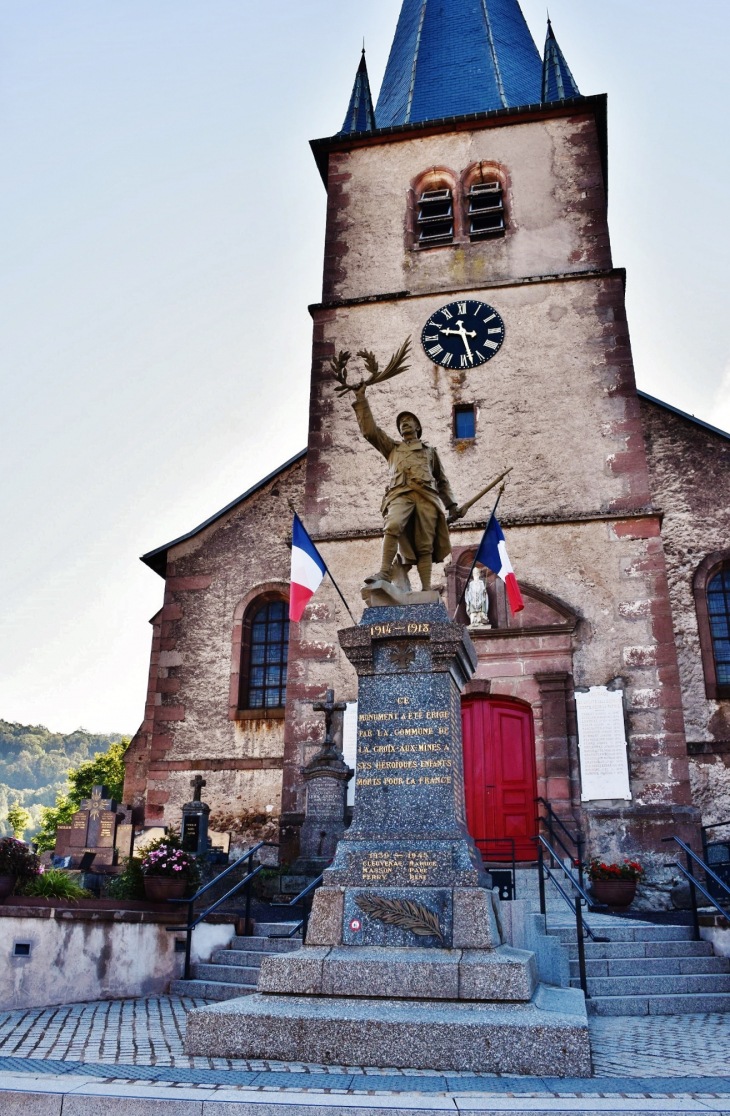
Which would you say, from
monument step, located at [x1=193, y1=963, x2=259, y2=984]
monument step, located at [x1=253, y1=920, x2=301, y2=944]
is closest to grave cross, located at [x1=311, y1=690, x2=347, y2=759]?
monument step, located at [x1=253, y1=920, x2=301, y2=944]

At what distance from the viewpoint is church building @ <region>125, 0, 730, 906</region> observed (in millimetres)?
13000

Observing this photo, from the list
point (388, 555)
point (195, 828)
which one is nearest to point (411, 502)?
point (388, 555)

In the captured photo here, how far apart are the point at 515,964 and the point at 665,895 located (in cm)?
714

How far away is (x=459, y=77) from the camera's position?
64.2 ft

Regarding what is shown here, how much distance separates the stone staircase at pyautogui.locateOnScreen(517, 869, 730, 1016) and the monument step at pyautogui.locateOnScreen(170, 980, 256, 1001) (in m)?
2.68

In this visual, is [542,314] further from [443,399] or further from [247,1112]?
[247,1112]

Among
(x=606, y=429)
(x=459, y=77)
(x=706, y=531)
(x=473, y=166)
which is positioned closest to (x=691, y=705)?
(x=706, y=531)

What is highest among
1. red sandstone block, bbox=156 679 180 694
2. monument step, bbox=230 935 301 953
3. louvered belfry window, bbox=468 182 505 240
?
louvered belfry window, bbox=468 182 505 240

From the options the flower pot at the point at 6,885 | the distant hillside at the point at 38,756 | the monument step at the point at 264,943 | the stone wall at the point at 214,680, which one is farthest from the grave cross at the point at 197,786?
the distant hillside at the point at 38,756

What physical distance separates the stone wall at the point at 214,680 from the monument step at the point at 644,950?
730 centimetres

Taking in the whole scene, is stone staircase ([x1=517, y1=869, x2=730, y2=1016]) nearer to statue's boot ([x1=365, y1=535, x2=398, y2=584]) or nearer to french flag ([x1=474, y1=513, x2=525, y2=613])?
statue's boot ([x1=365, y1=535, x2=398, y2=584])

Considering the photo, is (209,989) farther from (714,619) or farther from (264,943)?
(714,619)

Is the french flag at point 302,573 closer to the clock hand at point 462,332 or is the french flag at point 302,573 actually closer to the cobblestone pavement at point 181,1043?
the cobblestone pavement at point 181,1043

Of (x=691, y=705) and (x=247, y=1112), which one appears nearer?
(x=247, y=1112)
